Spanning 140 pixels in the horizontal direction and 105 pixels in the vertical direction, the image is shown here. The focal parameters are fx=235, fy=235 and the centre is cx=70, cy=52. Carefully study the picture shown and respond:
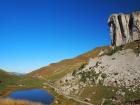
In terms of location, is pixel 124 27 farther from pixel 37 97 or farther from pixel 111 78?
pixel 37 97

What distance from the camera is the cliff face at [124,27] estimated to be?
132 meters

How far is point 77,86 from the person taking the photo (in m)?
112

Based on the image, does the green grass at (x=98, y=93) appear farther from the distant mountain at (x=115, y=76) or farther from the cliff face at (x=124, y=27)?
the cliff face at (x=124, y=27)

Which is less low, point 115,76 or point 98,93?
point 115,76

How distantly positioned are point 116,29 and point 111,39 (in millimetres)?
9398

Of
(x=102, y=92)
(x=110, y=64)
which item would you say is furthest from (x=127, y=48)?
(x=102, y=92)

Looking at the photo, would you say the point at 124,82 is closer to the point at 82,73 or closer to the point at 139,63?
the point at 139,63

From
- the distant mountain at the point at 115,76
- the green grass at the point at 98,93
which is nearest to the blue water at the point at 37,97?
the distant mountain at the point at 115,76

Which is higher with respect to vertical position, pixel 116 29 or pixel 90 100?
pixel 116 29

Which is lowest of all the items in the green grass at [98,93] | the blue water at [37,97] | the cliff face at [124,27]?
the blue water at [37,97]

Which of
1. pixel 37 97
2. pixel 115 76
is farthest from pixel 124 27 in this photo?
pixel 37 97

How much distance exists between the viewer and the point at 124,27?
142 m

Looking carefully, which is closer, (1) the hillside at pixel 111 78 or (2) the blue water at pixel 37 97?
(1) the hillside at pixel 111 78

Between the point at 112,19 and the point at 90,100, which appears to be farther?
the point at 112,19
